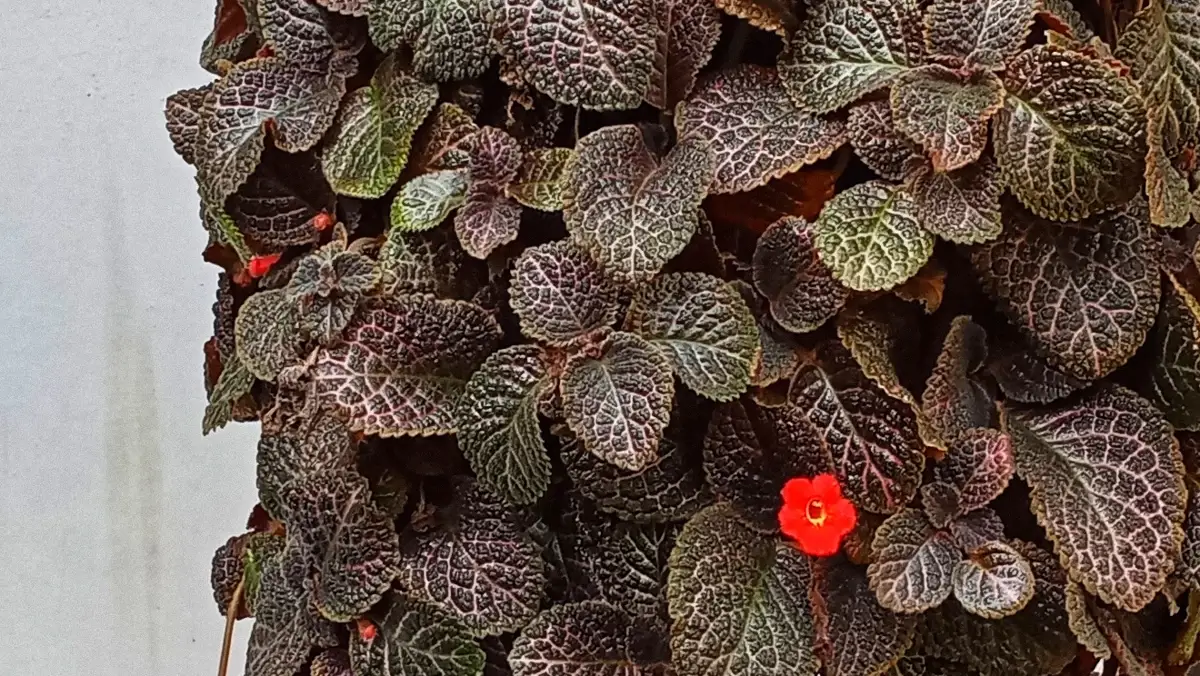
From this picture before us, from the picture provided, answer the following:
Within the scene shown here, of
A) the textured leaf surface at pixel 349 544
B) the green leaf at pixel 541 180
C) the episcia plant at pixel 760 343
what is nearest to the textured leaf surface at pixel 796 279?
the episcia plant at pixel 760 343

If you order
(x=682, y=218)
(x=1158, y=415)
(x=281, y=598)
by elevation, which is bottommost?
(x=281, y=598)

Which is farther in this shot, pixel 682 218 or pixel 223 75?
pixel 223 75

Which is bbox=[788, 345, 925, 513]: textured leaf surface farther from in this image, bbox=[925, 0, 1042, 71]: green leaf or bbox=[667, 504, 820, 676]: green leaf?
bbox=[925, 0, 1042, 71]: green leaf

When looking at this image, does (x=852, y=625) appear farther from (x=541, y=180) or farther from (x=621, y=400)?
(x=541, y=180)

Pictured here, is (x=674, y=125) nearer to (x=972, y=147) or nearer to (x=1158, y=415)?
(x=972, y=147)

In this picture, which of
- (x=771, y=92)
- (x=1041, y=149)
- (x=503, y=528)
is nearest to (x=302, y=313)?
(x=503, y=528)

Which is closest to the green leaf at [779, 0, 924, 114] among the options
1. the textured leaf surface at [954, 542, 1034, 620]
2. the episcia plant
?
the episcia plant
